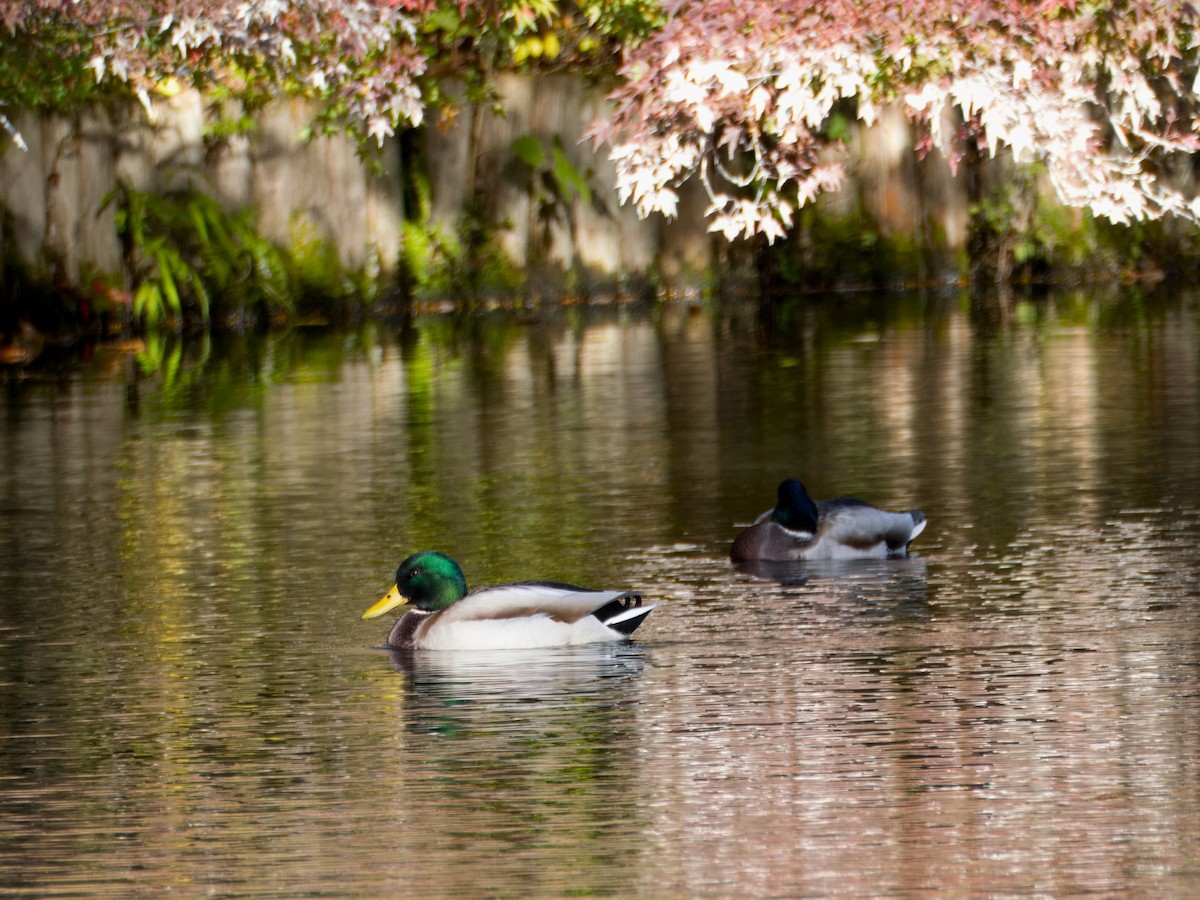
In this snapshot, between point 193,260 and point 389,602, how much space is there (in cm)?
1738

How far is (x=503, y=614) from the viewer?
10.1 meters

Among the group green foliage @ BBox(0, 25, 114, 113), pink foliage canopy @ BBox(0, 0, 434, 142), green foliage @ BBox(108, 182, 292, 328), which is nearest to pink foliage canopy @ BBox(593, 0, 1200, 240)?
pink foliage canopy @ BBox(0, 0, 434, 142)

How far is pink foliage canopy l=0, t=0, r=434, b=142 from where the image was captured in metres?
17.0

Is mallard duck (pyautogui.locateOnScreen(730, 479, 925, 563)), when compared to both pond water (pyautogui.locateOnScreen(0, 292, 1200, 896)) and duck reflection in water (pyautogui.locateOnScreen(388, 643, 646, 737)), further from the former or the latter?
duck reflection in water (pyautogui.locateOnScreen(388, 643, 646, 737))

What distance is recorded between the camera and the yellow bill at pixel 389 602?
10516 millimetres

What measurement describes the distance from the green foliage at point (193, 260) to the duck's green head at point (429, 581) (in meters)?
16.6

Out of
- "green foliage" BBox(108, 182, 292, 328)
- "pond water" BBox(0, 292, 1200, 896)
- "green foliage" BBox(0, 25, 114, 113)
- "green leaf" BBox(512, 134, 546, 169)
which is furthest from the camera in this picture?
"green leaf" BBox(512, 134, 546, 169)

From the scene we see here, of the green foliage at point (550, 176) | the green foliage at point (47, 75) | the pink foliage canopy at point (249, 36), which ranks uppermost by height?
the green foliage at point (47, 75)

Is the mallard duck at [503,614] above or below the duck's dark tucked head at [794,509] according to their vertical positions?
below

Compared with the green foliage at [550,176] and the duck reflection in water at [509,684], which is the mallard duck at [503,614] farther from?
the green foliage at [550,176]

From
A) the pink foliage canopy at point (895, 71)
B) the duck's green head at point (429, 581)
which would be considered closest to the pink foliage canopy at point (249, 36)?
the pink foliage canopy at point (895, 71)

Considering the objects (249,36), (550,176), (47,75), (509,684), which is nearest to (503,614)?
(509,684)

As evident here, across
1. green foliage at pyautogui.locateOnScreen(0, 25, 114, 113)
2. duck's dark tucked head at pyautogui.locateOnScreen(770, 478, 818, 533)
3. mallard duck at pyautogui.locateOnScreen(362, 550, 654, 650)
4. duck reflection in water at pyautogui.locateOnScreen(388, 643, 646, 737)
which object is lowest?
duck reflection in water at pyautogui.locateOnScreen(388, 643, 646, 737)

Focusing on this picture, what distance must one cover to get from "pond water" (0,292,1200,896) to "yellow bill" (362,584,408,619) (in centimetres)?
18
